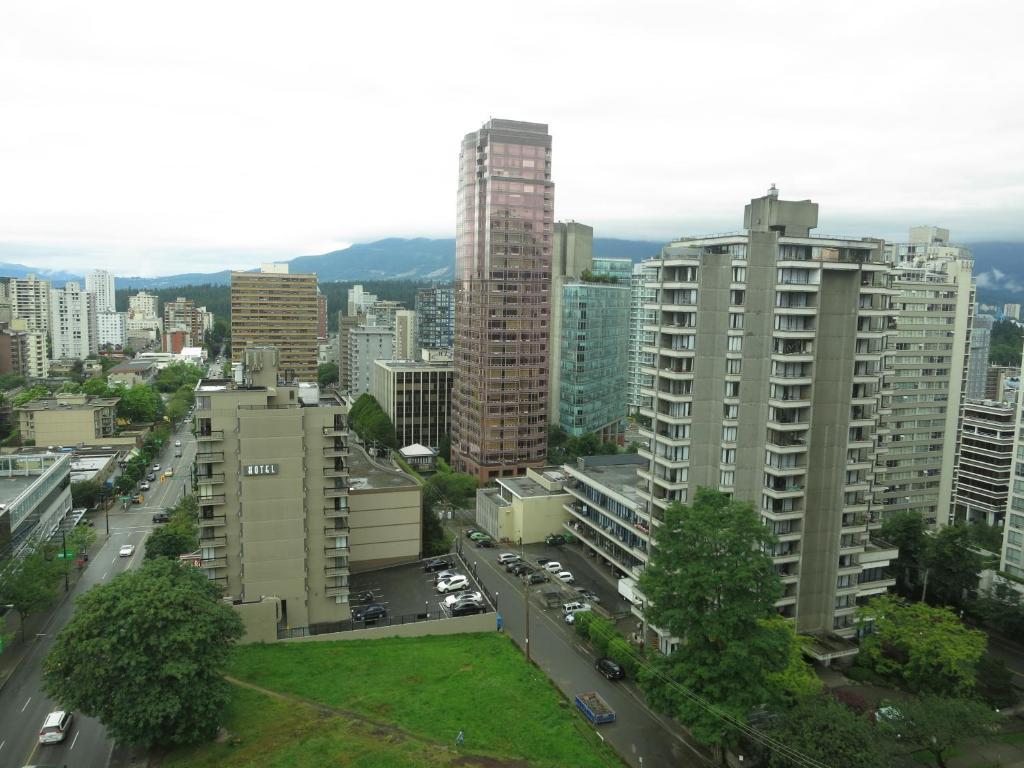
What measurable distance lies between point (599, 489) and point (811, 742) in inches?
1119

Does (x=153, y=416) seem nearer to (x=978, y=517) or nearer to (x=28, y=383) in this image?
(x=28, y=383)

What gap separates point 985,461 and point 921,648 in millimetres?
43742

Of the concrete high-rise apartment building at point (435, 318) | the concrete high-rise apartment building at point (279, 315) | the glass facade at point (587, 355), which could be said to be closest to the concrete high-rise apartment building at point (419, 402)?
the glass facade at point (587, 355)

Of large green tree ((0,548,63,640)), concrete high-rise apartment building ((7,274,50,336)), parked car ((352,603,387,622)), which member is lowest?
parked car ((352,603,387,622))

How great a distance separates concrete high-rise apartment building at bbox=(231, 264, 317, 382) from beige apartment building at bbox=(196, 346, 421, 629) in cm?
10430

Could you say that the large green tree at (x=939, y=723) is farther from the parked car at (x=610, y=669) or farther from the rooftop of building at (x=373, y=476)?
the rooftop of building at (x=373, y=476)

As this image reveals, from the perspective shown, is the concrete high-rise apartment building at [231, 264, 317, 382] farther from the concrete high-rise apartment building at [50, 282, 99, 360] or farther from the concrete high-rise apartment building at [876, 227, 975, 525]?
the concrete high-rise apartment building at [876, 227, 975, 525]

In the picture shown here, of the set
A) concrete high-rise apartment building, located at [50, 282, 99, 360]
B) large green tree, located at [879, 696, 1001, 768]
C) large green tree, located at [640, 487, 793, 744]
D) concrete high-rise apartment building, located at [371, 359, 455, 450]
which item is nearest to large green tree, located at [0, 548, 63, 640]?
large green tree, located at [640, 487, 793, 744]

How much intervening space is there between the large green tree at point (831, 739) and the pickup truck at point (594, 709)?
8830mm

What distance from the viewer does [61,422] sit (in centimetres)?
9644

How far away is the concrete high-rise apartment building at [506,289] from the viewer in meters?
83.4

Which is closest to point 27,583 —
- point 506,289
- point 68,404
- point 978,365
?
point 506,289

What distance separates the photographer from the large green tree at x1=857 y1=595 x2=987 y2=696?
36.7 meters

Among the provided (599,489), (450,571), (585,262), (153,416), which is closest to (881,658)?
(599,489)
